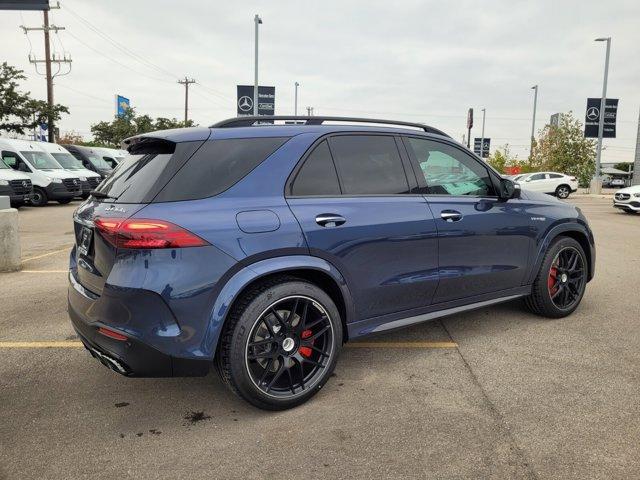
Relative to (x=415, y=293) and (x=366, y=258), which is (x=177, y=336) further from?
(x=415, y=293)

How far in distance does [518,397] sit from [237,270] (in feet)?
6.35

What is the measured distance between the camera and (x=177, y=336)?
2.71m

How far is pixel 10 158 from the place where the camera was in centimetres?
1798

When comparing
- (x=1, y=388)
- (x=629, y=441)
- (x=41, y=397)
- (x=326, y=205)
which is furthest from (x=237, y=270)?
(x=629, y=441)

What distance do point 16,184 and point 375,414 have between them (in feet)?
54.3

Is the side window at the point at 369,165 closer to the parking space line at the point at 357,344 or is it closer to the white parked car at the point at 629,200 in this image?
the parking space line at the point at 357,344

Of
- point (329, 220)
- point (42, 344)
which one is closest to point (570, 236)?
point (329, 220)

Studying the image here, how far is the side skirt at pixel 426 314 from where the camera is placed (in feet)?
11.2

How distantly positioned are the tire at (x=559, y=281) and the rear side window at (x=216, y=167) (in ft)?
9.21

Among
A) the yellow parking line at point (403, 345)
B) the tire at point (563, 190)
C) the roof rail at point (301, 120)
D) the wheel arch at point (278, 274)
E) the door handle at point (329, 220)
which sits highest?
the roof rail at point (301, 120)

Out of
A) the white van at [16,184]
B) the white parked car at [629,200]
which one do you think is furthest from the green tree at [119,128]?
the white parked car at [629,200]

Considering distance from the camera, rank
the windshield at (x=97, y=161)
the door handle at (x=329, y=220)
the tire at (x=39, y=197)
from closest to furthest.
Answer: the door handle at (x=329, y=220) → the tire at (x=39, y=197) → the windshield at (x=97, y=161)

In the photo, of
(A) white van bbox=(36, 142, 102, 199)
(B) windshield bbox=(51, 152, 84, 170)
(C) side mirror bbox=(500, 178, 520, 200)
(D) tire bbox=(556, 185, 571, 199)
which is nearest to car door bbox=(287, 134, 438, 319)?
(C) side mirror bbox=(500, 178, 520, 200)

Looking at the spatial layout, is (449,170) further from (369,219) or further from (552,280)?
(552,280)
